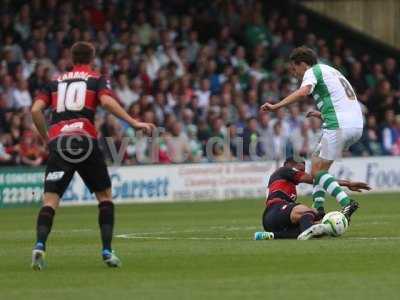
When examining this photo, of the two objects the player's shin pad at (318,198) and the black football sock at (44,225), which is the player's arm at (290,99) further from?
the black football sock at (44,225)

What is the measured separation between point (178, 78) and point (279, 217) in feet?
51.4

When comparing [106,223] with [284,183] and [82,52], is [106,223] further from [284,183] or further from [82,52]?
[284,183]

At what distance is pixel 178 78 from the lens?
30000mm

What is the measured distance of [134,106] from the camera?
27.3 metres

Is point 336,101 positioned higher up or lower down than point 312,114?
higher up

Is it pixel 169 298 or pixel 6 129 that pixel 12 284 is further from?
pixel 6 129

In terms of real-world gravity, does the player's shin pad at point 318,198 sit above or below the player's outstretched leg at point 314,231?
above

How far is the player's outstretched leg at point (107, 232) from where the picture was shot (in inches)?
460

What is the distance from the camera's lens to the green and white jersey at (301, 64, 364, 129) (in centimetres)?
1538

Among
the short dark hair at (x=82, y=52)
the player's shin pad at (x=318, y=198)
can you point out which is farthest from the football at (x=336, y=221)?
the short dark hair at (x=82, y=52)

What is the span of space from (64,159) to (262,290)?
297 centimetres

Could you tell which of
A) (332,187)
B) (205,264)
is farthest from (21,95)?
(205,264)

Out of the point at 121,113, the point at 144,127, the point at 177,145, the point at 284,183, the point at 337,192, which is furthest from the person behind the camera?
the point at 177,145

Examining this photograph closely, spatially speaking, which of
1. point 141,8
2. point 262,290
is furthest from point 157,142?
point 262,290
